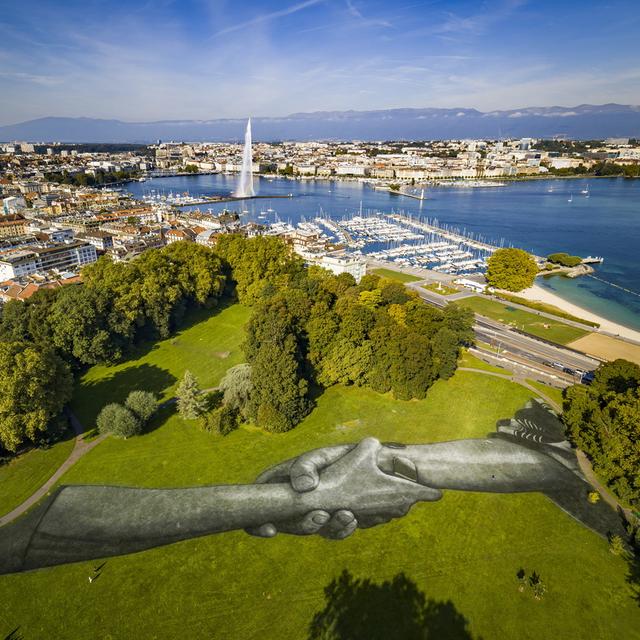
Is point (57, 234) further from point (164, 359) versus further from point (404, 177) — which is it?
point (404, 177)

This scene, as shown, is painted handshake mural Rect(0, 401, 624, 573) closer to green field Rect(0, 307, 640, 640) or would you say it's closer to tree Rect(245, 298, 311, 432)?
green field Rect(0, 307, 640, 640)

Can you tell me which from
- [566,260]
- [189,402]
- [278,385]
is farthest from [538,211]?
[189,402]

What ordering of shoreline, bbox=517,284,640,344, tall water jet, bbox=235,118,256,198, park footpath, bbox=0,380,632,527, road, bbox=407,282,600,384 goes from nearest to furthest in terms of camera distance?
park footpath, bbox=0,380,632,527
road, bbox=407,282,600,384
shoreline, bbox=517,284,640,344
tall water jet, bbox=235,118,256,198

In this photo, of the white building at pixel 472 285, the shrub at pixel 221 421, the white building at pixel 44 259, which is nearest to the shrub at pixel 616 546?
the shrub at pixel 221 421

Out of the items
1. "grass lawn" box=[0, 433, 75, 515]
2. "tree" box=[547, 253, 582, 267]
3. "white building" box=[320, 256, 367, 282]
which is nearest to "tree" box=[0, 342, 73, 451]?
"grass lawn" box=[0, 433, 75, 515]

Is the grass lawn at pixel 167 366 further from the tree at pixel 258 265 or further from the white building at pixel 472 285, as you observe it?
the white building at pixel 472 285

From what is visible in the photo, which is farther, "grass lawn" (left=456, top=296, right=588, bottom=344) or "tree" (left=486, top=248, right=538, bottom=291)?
"tree" (left=486, top=248, right=538, bottom=291)
